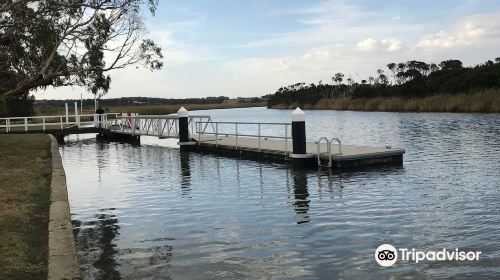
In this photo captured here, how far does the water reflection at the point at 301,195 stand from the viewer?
1037 centimetres

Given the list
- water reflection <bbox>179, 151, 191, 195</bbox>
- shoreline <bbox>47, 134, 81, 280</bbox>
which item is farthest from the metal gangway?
shoreline <bbox>47, 134, 81, 280</bbox>

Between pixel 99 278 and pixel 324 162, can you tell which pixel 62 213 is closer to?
pixel 99 278

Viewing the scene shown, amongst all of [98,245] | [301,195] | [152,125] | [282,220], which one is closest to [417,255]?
[282,220]

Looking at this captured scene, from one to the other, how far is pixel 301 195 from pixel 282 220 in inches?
110

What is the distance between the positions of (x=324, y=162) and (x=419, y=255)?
10419 mm

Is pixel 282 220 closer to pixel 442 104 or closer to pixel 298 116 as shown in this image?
pixel 298 116

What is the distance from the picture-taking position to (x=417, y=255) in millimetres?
7516

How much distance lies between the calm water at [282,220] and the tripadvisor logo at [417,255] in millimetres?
139

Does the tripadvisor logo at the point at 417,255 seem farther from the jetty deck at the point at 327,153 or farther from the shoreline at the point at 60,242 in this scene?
the jetty deck at the point at 327,153

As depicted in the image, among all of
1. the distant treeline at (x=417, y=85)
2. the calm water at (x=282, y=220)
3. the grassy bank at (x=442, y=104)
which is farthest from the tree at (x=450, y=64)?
the calm water at (x=282, y=220)

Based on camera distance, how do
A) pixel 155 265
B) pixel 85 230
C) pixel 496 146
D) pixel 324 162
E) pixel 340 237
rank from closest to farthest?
1. pixel 155 265
2. pixel 340 237
3. pixel 85 230
4. pixel 324 162
5. pixel 496 146

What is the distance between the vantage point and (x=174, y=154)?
25312mm

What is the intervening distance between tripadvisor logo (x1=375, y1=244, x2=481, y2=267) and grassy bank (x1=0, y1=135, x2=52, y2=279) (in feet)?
14.3

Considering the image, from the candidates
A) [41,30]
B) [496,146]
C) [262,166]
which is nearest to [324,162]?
[262,166]
